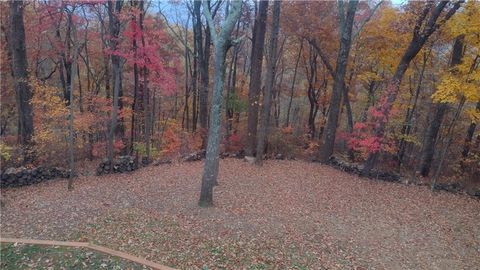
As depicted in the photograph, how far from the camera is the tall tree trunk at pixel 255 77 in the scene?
1379 cm

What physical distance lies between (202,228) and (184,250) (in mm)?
1103

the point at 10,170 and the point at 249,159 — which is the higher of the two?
the point at 249,159

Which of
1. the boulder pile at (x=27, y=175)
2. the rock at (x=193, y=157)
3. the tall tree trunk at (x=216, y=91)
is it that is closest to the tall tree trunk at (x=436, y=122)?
the tall tree trunk at (x=216, y=91)

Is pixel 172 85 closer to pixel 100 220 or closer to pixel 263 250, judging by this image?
pixel 100 220

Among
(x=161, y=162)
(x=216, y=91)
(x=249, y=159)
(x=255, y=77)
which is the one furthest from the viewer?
(x=161, y=162)

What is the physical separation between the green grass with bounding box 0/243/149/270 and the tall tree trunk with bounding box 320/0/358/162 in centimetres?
1105

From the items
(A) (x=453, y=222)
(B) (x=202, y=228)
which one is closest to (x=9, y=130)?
(B) (x=202, y=228)

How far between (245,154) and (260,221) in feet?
22.0

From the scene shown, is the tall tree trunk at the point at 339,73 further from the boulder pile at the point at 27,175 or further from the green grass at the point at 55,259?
the boulder pile at the point at 27,175

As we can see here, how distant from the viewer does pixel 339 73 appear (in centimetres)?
1483

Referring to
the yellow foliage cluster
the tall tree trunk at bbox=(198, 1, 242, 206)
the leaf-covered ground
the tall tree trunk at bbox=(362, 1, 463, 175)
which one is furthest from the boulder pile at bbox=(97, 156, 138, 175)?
the yellow foliage cluster

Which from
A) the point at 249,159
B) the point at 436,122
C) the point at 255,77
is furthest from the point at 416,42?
the point at 249,159

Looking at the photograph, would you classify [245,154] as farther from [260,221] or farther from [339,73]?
[260,221]

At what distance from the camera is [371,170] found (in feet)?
44.2
